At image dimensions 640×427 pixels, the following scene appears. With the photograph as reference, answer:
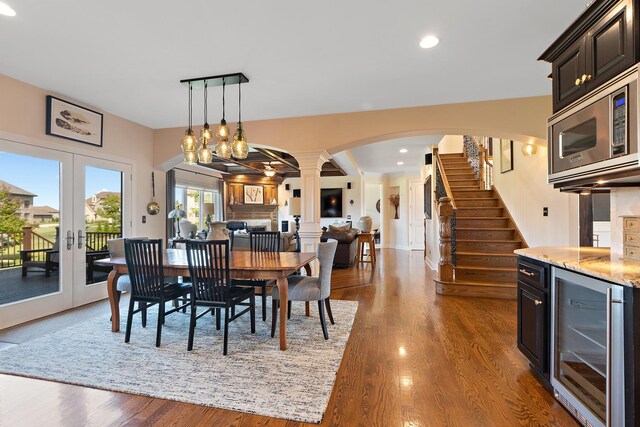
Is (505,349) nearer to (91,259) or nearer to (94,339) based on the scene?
(94,339)

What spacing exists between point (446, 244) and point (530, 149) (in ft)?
5.76

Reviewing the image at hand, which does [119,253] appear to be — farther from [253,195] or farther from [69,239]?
[253,195]

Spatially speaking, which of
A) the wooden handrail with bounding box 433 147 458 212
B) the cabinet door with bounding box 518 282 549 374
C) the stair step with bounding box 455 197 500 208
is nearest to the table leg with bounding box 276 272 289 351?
the cabinet door with bounding box 518 282 549 374

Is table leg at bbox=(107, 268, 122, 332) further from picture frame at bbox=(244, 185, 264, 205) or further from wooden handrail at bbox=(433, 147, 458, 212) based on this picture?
picture frame at bbox=(244, 185, 264, 205)

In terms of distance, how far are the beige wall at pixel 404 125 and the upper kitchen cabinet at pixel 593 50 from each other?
1.90 meters

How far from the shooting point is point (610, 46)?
1796 mm

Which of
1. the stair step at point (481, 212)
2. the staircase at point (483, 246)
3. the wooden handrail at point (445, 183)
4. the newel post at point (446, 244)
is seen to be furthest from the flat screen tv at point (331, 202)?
the newel post at point (446, 244)

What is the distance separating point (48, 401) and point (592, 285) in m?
3.35

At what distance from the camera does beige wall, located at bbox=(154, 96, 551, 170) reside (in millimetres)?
4070

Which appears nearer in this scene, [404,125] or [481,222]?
[404,125]

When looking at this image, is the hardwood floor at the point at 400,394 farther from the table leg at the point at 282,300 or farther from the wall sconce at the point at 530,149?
the wall sconce at the point at 530,149

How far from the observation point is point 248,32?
2.63 metres

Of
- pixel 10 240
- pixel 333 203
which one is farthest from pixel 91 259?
pixel 333 203

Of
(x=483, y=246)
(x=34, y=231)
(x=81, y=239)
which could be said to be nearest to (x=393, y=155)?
(x=483, y=246)
